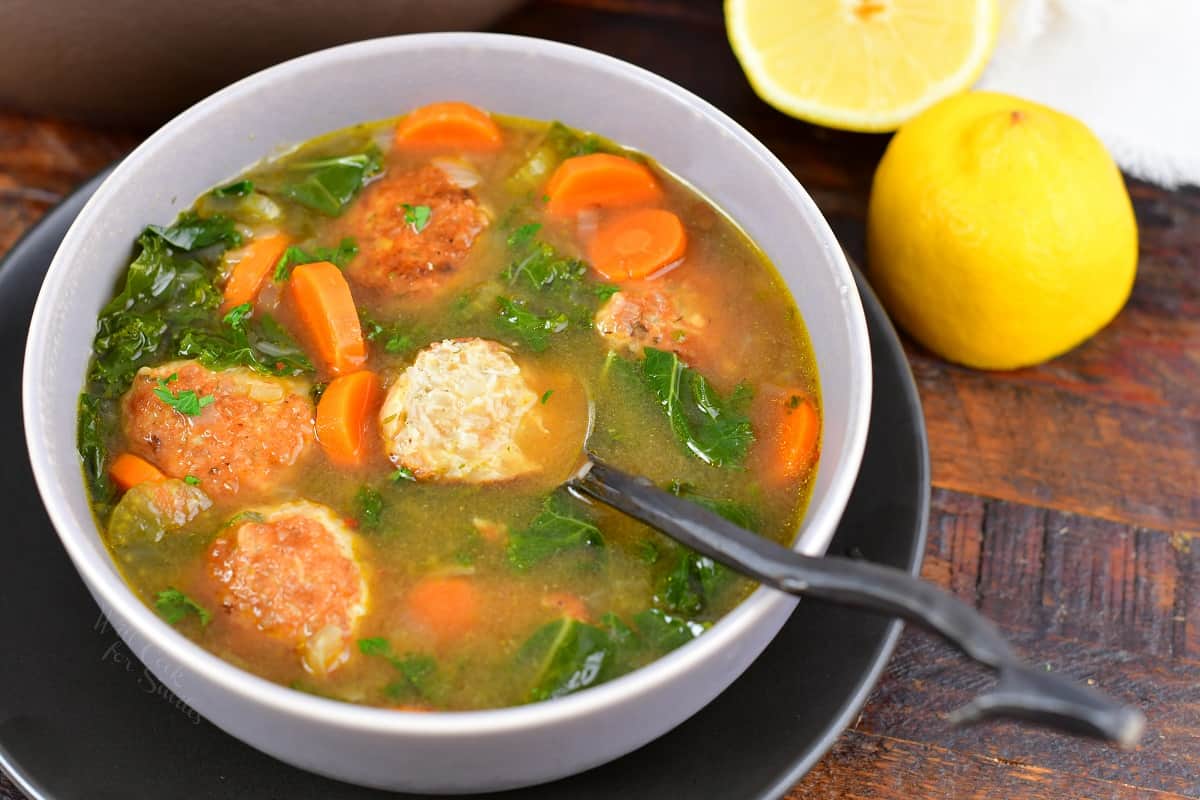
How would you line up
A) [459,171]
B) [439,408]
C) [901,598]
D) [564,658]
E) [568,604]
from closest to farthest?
[901,598] → [564,658] → [568,604] → [439,408] → [459,171]

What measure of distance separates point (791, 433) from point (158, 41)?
1.90 meters

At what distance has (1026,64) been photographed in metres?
3.61

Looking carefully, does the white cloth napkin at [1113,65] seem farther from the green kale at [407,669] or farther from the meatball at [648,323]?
the green kale at [407,669]

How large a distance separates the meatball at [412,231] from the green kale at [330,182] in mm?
39

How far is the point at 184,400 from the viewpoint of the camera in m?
2.38

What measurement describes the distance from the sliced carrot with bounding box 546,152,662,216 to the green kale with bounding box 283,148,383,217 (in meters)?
0.48

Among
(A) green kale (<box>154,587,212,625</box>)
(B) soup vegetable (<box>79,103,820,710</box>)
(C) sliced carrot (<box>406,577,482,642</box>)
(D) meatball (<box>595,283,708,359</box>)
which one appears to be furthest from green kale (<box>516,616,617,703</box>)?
(D) meatball (<box>595,283,708,359</box>)

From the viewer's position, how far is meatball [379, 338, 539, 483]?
240 centimetres

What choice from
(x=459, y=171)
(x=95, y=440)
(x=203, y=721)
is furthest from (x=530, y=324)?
(x=203, y=721)

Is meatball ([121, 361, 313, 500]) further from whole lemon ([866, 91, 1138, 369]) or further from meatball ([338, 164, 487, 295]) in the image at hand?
whole lemon ([866, 91, 1138, 369])

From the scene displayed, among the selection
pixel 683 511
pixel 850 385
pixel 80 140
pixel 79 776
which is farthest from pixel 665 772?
pixel 80 140

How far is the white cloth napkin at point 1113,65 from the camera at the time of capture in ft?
11.3

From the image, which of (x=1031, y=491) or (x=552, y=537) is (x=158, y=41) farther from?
(x=1031, y=491)

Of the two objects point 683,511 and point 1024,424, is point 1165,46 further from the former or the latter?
point 683,511
